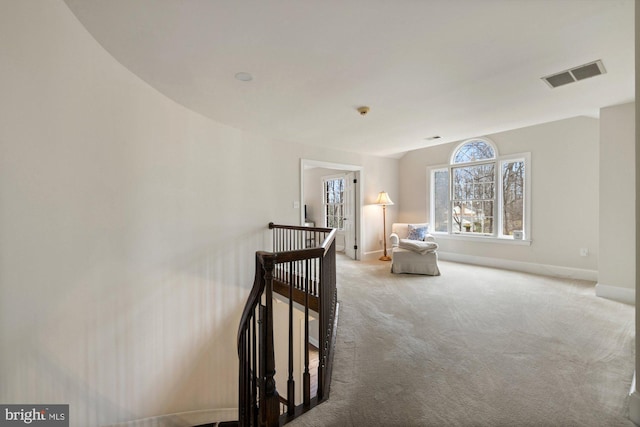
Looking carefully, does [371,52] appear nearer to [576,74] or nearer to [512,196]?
[576,74]

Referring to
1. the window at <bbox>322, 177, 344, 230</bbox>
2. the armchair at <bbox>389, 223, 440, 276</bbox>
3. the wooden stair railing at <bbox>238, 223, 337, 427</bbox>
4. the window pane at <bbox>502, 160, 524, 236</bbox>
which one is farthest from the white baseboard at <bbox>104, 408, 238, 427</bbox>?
the window pane at <bbox>502, 160, 524, 236</bbox>

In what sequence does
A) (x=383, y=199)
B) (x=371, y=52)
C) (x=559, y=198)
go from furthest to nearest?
1. (x=383, y=199)
2. (x=559, y=198)
3. (x=371, y=52)

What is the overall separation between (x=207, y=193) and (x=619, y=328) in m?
4.82

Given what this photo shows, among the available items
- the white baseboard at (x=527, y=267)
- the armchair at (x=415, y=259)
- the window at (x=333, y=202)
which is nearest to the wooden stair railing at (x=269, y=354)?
the armchair at (x=415, y=259)

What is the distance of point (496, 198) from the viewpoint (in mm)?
5160

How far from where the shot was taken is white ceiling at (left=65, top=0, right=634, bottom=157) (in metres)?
1.73

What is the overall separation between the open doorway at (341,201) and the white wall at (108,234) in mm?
1893

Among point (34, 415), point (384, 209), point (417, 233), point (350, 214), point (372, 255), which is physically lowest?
point (34, 415)

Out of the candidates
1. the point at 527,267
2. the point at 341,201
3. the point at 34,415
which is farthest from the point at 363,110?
the point at 527,267

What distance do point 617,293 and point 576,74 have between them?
281 centimetres

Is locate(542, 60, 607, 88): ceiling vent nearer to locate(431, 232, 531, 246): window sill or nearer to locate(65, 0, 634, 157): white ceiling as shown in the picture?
locate(65, 0, 634, 157): white ceiling

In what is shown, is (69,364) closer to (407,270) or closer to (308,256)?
(308,256)

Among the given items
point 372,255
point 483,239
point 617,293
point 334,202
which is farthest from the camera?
point 334,202

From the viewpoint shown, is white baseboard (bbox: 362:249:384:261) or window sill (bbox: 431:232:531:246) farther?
white baseboard (bbox: 362:249:384:261)
